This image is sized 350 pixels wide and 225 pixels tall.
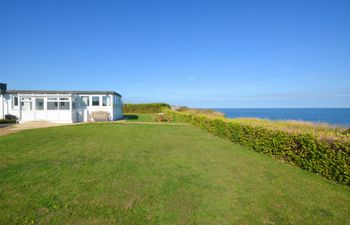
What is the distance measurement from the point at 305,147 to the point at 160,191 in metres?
4.75

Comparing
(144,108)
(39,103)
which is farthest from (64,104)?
(144,108)

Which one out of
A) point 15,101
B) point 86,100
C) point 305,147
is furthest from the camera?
point 86,100

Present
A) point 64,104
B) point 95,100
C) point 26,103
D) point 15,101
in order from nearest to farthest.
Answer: point 26,103 < point 64,104 < point 15,101 < point 95,100

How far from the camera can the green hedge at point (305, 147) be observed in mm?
5196

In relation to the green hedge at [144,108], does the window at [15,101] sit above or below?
above

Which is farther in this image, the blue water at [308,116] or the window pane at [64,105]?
the blue water at [308,116]

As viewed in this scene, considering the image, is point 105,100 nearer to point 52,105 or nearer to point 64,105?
point 64,105

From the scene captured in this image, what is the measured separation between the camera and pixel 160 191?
14.3 ft

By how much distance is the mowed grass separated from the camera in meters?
3.43

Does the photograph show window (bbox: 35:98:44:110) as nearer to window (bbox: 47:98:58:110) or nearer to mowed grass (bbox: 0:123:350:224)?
window (bbox: 47:98:58:110)

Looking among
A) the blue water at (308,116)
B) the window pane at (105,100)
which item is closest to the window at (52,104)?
the window pane at (105,100)

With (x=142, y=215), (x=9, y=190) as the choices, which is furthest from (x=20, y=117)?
(x=142, y=215)

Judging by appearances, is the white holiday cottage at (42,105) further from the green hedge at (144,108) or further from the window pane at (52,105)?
the green hedge at (144,108)

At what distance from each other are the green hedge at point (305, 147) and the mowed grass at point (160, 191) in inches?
13.7
